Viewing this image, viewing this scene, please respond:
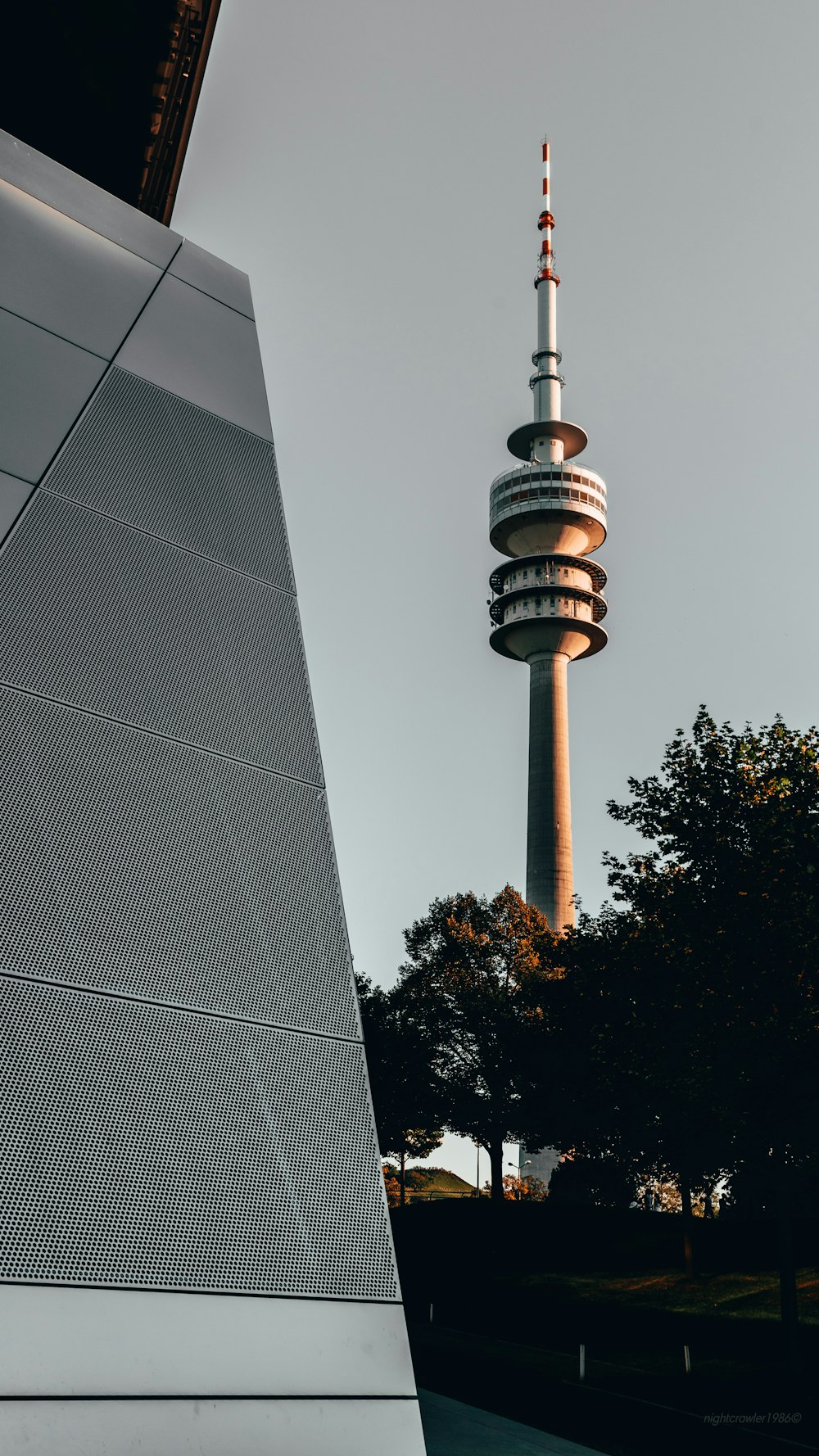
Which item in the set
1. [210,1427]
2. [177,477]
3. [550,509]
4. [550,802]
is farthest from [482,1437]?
[550,509]

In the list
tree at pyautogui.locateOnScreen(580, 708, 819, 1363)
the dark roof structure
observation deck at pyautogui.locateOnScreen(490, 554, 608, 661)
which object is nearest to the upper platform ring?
observation deck at pyautogui.locateOnScreen(490, 554, 608, 661)

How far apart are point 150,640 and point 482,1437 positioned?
1023 cm

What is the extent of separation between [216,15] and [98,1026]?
14617 millimetres

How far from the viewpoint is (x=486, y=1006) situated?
49281mm

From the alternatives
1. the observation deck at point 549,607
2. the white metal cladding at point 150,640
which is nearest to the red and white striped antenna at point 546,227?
the observation deck at point 549,607

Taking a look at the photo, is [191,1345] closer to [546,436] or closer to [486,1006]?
[486,1006]

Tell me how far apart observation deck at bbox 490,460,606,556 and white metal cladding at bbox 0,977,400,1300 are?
9244cm

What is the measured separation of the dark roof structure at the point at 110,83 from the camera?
1348 cm

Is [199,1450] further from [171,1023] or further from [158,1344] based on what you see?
[171,1023]

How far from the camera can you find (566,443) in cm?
10625

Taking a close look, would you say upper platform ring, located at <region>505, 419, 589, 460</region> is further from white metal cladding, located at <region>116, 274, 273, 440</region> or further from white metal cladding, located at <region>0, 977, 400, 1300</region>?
white metal cladding, located at <region>0, 977, 400, 1300</region>

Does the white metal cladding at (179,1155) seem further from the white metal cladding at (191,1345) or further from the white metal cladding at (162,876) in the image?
the white metal cladding at (162,876)

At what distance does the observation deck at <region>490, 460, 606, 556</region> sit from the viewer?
315 feet

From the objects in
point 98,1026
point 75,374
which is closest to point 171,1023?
point 98,1026
